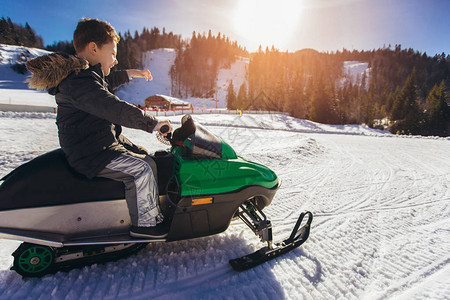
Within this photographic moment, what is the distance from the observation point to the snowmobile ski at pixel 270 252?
2.35 meters

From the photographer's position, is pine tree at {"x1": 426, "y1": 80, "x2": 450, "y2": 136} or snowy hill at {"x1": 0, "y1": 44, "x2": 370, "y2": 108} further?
snowy hill at {"x1": 0, "y1": 44, "x2": 370, "y2": 108}

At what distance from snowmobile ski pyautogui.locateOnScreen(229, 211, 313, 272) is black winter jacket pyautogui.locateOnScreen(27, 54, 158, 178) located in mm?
1631

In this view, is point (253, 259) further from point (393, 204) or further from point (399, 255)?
point (393, 204)

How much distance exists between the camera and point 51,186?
202 cm

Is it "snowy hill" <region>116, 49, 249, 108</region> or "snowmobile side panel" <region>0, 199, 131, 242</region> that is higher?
"snowy hill" <region>116, 49, 249, 108</region>

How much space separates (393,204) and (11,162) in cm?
793

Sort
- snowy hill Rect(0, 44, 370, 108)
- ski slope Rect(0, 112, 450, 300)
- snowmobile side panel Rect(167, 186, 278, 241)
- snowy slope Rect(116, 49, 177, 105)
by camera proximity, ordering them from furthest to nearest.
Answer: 1. snowy slope Rect(116, 49, 177, 105)
2. snowy hill Rect(0, 44, 370, 108)
3. snowmobile side panel Rect(167, 186, 278, 241)
4. ski slope Rect(0, 112, 450, 300)

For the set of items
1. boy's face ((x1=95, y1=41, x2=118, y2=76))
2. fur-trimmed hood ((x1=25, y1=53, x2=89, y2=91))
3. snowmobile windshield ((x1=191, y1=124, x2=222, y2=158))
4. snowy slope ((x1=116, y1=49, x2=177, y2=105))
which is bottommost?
snowmobile windshield ((x1=191, y1=124, x2=222, y2=158))

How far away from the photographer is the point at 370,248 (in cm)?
285

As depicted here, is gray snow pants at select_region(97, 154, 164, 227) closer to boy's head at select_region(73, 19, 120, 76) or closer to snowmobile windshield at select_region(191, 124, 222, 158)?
snowmobile windshield at select_region(191, 124, 222, 158)

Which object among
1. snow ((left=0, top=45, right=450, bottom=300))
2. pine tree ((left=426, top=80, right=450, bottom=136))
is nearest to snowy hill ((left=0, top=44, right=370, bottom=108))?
snow ((left=0, top=45, right=450, bottom=300))

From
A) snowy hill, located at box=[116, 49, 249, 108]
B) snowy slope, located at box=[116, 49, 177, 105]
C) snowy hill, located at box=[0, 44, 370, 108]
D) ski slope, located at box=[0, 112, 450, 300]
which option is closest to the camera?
ski slope, located at box=[0, 112, 450, 300]

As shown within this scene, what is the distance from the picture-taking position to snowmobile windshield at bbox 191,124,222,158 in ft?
7.91

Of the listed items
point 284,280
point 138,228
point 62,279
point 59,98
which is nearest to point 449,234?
point 284,280
